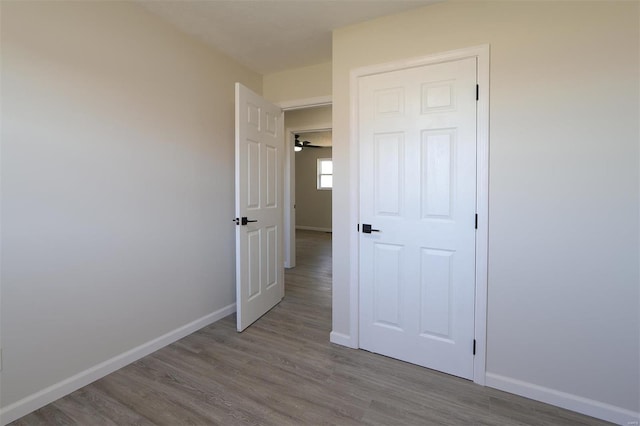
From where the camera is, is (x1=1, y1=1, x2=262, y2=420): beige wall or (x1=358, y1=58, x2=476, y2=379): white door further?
(x1=358, y1=58, x2=476, y2=379): white door

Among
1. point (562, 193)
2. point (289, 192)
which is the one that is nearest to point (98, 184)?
point (562, 193)

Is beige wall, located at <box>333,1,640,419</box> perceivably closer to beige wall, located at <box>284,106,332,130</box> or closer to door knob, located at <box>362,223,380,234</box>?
door knob, located at <box>362,223,380,234</box>

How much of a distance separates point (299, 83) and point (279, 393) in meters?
2.84

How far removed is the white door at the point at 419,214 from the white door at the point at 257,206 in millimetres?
1026

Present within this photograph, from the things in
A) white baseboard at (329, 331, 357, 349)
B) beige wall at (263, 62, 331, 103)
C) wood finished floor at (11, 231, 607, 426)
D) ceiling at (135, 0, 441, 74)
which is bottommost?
wood finished floor at (11, 231, 607, 426)

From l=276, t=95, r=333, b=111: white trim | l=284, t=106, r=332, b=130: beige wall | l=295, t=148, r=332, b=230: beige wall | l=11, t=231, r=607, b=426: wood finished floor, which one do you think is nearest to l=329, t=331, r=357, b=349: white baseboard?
l=11, t=231, r=607, b=426: wood finished floor

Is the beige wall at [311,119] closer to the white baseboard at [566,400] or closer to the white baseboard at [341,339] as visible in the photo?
the white baseboard at [341,339]

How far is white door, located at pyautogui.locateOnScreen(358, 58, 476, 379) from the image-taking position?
193 centimetres

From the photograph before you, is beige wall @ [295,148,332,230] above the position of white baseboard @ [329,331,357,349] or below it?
above

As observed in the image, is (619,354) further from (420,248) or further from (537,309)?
(420,248)

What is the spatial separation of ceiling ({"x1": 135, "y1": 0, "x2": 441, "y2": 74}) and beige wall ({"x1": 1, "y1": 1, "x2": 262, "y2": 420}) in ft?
0.61

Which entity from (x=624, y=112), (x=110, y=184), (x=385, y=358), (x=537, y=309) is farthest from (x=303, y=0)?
(x=385, y=358)

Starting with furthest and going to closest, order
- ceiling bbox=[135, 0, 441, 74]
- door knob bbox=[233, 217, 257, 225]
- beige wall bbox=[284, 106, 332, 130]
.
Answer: beige wall bbox=[284, 106, 332, 130] → door knob bbox=[233, 217, 257, 225] → ceiling bbox=[135, 0, 441, 74]

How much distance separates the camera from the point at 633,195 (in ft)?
4.99
